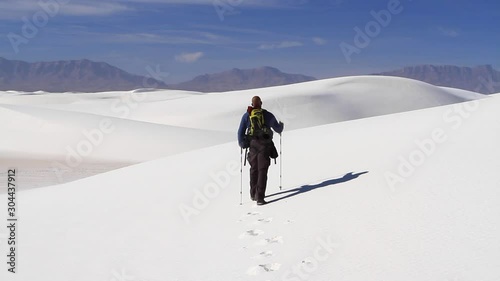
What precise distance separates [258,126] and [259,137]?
17 centimetres

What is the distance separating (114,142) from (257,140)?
21156 mm

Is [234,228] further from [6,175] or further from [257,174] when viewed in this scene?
[6,175]

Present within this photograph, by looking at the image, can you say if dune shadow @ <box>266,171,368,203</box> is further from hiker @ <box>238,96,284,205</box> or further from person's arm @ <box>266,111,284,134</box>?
person's arm @ <box>266,111,284,134</box>

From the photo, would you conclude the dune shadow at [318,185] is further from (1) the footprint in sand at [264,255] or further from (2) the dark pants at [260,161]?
(1) the footprint in sand at [264,255]

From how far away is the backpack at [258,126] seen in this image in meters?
7.80

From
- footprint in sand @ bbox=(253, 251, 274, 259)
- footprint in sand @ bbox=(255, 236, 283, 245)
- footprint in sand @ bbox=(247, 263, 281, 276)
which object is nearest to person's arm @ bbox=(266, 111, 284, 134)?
footprint in sand @ bbox=(255, 236, 283, 245)

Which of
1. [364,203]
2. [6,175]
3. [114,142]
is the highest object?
[114,142]

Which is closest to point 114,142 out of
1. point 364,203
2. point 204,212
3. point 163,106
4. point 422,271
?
point 204,212

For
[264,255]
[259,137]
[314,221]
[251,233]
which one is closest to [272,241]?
[264,255]

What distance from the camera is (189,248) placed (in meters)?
6.55

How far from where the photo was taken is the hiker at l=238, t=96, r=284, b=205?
7812 millimetres

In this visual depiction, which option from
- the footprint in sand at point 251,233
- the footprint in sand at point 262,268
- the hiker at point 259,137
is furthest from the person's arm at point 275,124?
the footprint in sand at point 262,268

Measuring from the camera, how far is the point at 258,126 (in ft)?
25.7

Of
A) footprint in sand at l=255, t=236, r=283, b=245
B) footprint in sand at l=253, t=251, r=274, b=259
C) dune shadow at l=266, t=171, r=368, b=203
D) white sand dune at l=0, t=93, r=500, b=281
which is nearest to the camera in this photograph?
white sand dune at l=0, t=93, r=500, b=281
